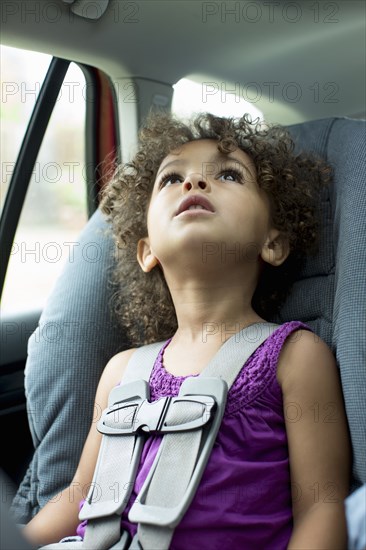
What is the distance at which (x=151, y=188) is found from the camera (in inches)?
74.8

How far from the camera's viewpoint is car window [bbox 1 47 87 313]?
219cm

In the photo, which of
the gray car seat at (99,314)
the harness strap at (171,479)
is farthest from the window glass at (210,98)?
the harness strap at (171,479)

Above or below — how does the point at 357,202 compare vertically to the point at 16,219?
above

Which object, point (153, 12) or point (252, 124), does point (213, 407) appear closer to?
point (252, 124)

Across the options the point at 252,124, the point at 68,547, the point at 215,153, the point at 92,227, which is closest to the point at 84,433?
the point at 68,547

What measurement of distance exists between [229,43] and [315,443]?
1.20 m

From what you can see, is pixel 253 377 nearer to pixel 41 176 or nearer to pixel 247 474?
pixel 247 474

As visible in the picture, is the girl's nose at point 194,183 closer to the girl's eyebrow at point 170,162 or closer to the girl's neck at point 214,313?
the girl's eyebrow at point 170,162

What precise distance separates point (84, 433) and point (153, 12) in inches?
42.5

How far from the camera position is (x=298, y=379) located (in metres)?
1.42

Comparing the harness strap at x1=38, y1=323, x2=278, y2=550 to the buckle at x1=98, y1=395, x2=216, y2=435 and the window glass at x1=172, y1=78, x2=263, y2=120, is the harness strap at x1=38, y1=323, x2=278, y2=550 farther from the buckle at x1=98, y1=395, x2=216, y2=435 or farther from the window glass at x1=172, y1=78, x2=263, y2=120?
the window glass at x1=172, y1=78, x2=263, y2=120

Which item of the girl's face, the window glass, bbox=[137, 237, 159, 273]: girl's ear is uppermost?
the window glass

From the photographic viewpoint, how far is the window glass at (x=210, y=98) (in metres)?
2.25

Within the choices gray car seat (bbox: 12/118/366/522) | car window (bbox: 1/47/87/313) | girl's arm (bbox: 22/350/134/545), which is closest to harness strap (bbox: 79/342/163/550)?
girl's arm (bbox: 22/350/134/545)
